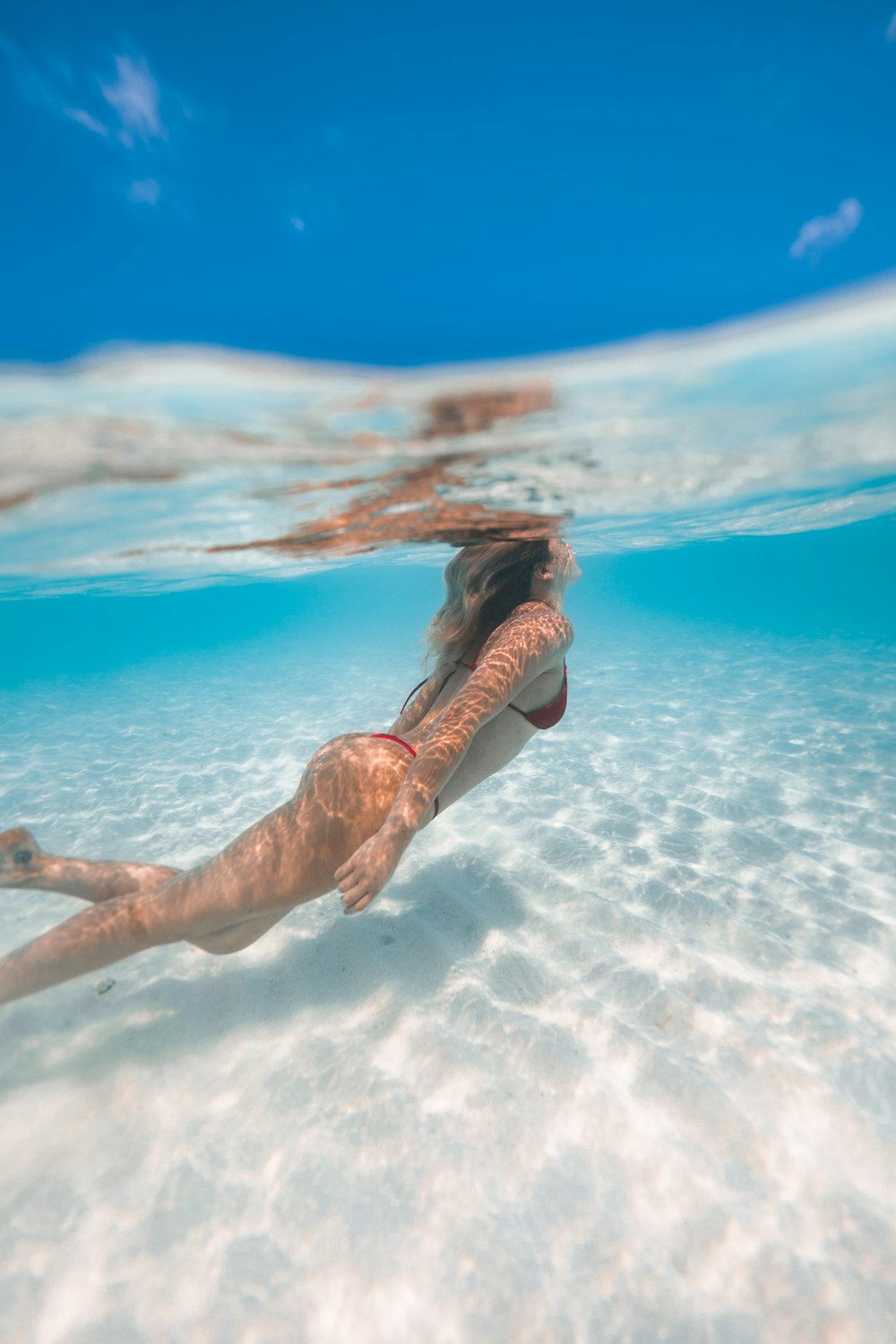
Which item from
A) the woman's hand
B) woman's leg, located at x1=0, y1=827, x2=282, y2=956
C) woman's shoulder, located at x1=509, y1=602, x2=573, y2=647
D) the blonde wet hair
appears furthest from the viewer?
the blonde wet hair

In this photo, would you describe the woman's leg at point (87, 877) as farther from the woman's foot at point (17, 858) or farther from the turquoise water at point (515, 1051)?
the turquoise water at point (515, 1051)

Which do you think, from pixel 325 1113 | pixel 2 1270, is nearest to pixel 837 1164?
pixel 325 1113

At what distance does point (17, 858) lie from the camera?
3.97 m

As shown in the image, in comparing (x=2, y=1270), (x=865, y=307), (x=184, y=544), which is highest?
(x=865, y=307)

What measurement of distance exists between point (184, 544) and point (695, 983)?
1318 cm

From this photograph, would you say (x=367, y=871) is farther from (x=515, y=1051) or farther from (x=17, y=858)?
(x=17, y=858)

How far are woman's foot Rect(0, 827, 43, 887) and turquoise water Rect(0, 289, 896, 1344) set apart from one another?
124 cm

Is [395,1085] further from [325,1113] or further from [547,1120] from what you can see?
[547,1120]

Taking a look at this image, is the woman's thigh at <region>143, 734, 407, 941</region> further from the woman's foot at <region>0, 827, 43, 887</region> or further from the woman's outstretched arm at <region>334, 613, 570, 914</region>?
the woman's foot at <region>0, 827, 43, 887</region>

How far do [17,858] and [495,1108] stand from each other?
12.2 feet

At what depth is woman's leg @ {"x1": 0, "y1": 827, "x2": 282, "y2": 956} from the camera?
3.95m

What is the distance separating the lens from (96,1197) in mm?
2980

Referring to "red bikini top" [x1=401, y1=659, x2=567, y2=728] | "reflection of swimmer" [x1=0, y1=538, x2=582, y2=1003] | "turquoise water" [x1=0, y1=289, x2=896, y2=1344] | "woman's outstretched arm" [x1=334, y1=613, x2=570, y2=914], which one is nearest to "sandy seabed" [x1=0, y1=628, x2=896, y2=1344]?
"turquoise water" [x1=0, y1=289, x2=896, y2=1344]

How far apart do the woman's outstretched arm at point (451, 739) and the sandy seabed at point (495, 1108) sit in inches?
71.3
